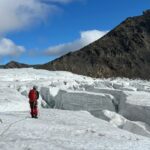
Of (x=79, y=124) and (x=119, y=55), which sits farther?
(x=119, y=55)

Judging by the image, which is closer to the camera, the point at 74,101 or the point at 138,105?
the point at 138,105

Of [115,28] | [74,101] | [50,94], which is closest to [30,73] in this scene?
[50,94]

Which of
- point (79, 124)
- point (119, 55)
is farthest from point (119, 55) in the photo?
point (79, 124)

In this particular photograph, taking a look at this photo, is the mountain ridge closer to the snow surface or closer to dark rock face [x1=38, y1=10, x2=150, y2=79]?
dark rock face [x1=38, y1=10, x2=150, y2=79]

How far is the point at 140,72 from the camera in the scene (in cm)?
13850

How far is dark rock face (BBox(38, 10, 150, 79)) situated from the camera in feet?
456

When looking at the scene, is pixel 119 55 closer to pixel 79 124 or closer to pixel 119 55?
pixel 119 55

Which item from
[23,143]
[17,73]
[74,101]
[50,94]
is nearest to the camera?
[23,143]

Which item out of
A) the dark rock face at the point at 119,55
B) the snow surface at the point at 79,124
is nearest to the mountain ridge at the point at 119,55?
the dark rock face at the point at 119,55

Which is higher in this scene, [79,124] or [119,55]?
[119,55]

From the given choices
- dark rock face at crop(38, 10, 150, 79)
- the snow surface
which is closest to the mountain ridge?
dark rock face at crop(38, 10, 150, 79)

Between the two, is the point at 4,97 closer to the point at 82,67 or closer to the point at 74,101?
the point at 74,101

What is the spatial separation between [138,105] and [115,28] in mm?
151639

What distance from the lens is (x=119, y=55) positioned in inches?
5753
